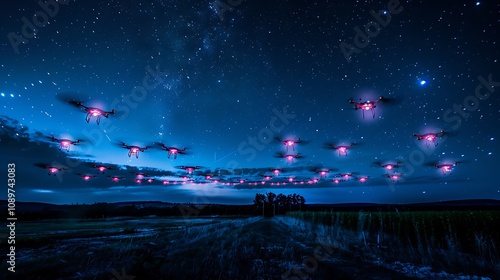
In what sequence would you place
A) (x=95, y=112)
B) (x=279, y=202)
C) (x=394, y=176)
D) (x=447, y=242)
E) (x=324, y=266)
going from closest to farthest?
1. (x=324, y=266)
2. (x=447, y=242)
3. (x=95, y=112)
4. (x=394, y=176)
5. (x=279, y=202)

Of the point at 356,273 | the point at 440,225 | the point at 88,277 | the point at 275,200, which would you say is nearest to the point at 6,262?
the point at 88,277

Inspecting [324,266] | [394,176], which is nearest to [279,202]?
[394,176]

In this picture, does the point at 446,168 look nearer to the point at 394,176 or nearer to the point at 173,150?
the point at 394,176

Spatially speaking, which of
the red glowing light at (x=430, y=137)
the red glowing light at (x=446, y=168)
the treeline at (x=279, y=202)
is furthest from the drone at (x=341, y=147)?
the treeline at (x=279, y=202)

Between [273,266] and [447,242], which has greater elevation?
[273,266]

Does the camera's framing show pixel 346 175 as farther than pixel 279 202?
No

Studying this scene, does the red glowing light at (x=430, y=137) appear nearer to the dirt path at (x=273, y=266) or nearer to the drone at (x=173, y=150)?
the dirt path at (x=273, y=266)

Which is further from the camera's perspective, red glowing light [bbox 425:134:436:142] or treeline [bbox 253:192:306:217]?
treeline [bbox 253:192:306:217]

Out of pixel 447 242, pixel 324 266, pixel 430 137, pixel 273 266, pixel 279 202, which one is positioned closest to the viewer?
pixel 273 266

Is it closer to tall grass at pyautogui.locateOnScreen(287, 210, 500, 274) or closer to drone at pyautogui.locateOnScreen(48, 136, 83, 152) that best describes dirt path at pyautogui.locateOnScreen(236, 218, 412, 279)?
tall grass at pyautogui.locateOnScreen(287, 210, 500, 274)

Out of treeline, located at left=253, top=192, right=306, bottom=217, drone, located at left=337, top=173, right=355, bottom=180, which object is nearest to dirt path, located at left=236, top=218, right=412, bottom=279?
drone, located at left=337, top=173, right=355, bottom=180

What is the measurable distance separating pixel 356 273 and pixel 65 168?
27.2m

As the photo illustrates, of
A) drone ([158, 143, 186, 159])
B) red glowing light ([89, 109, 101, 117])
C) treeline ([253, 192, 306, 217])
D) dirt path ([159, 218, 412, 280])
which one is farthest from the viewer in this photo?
treeline ([253, 192, 306, 217])

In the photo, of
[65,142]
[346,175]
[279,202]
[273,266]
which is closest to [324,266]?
[273,266]
